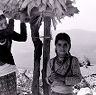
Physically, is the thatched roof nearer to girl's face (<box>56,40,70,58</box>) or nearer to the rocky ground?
girl's face (<box>56,40,70,58</box>)

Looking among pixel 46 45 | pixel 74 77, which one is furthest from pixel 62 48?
pixel 46 45

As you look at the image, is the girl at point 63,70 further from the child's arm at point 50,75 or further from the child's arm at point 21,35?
the child's arm at point 21,35

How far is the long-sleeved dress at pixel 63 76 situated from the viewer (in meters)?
5.18

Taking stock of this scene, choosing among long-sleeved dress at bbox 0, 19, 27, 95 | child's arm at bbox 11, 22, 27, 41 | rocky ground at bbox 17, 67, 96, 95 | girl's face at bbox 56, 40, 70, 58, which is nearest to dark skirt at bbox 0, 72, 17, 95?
long-sleeved dress at bbox 0, 19, 27, 95

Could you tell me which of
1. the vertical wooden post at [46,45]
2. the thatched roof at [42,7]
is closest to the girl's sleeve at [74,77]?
the thatched roof at [42,7]

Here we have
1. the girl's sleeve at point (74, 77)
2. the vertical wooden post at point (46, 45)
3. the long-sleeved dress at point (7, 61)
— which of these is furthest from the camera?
the vertical wooden post at point (46, 45)

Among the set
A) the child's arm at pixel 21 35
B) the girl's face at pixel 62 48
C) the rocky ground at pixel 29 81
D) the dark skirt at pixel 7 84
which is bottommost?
the rocky ground at pixel 29 81

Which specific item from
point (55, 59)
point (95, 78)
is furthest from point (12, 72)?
point (95, 78)

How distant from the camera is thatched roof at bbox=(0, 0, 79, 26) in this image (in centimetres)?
572

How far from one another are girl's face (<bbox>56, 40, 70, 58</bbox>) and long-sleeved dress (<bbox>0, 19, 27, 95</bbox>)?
2.67ft

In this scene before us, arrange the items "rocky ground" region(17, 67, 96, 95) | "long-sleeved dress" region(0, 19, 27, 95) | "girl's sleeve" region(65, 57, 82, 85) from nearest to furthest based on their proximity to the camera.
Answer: "girl's sleeve" region(65, 57, 82, 85) → "long-sleeved dress" region(0, 19, 27, 95) → "rocky ground" region(17, 67, 96, 95)

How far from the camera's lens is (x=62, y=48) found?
520cm

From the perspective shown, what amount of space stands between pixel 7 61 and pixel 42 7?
1.00 m

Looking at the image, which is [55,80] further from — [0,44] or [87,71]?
[87,71]
